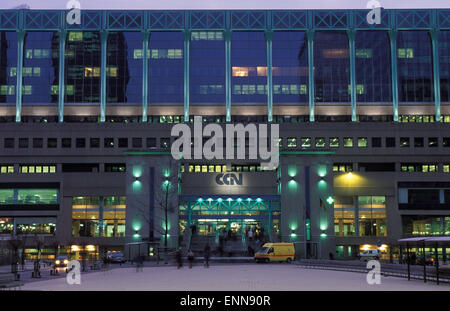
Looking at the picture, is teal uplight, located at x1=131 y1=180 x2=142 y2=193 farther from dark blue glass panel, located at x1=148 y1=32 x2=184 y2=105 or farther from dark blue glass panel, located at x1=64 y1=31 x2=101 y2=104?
dark blue glass panel, located at x1=64 y1=31 x2=101 y2=104

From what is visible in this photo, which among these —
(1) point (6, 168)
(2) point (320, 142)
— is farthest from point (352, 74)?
(1) point (6, 168)

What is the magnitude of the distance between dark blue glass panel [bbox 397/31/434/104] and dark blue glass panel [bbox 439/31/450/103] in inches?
77.6

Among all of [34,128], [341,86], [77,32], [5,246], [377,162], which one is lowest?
[5,246]

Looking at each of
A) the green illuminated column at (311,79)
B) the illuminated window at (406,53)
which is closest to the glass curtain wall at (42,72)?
the green illuminated column at (311,79)

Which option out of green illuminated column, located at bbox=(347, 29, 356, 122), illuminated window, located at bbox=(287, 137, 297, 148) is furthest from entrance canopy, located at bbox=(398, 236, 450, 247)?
green illuminated column, located at bbox=(347, 29, 356, 122)

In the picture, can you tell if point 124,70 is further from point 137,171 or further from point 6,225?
point 6,225

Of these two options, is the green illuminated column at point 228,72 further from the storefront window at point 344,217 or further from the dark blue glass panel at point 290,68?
the storefront window at point 344,217

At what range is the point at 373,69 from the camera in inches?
4311

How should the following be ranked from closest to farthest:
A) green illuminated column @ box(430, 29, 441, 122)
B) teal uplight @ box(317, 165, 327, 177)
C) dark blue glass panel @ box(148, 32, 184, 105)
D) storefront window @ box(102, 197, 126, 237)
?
teal uplight @ box(317, 165, 327, 177)
storefront window @ box(102, 197, 126, 237)
green illuminated column @ box(430, 29, 441, 122)
dark blue glass panel @ box(148, 32, 184, 105)

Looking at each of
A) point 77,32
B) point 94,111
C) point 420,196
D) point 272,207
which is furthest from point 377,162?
point 77,32

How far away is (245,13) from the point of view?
366 ft

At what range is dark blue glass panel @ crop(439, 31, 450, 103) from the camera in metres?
109

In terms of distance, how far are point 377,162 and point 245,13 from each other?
1429 inches
